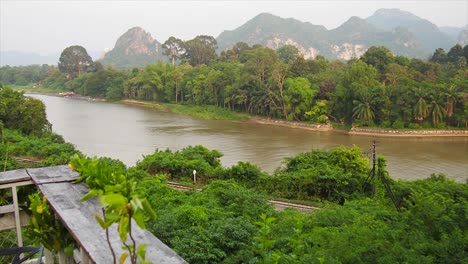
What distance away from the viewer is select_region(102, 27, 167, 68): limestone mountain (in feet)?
366

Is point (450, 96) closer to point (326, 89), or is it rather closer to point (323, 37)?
point (326, 89)

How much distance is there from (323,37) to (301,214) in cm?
11570

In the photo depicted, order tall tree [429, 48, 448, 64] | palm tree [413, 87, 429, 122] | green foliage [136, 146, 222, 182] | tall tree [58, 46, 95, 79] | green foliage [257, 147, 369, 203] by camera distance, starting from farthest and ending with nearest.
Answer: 1. tall tree [58, 46, 95, 79]
2. tall tree [429, 48, 448, 64]
3. palm tree [413, 87, 429, 122]
4. green foliage [136, 146, 222, 182]
5. green foliage [257, 147, 369, 203]

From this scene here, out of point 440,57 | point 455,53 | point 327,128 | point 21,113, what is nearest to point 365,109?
point 327,128

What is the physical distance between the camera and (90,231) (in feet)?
6.48

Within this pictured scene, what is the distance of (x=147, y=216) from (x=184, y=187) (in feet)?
40.3

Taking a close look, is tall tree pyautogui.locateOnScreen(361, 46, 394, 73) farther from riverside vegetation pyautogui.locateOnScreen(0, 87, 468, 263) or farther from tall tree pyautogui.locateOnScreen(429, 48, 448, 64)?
riverside vegetation pyautogui.locateOnScreen(0, 87, 468, 263)

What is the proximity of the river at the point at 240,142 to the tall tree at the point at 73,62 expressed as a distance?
33946 millimetres

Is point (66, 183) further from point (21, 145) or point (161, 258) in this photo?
point (21, 145)

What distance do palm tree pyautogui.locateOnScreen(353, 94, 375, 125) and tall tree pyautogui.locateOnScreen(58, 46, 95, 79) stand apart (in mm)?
50969

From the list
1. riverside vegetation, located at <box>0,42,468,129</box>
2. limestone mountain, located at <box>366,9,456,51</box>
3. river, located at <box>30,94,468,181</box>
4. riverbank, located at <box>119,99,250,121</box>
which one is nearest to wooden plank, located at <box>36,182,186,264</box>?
river, located at <box>30,94,468,181</box>

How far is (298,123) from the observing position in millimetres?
30609

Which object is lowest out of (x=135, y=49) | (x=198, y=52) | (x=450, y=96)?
(x=450, y=96)

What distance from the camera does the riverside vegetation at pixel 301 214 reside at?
4812mm
